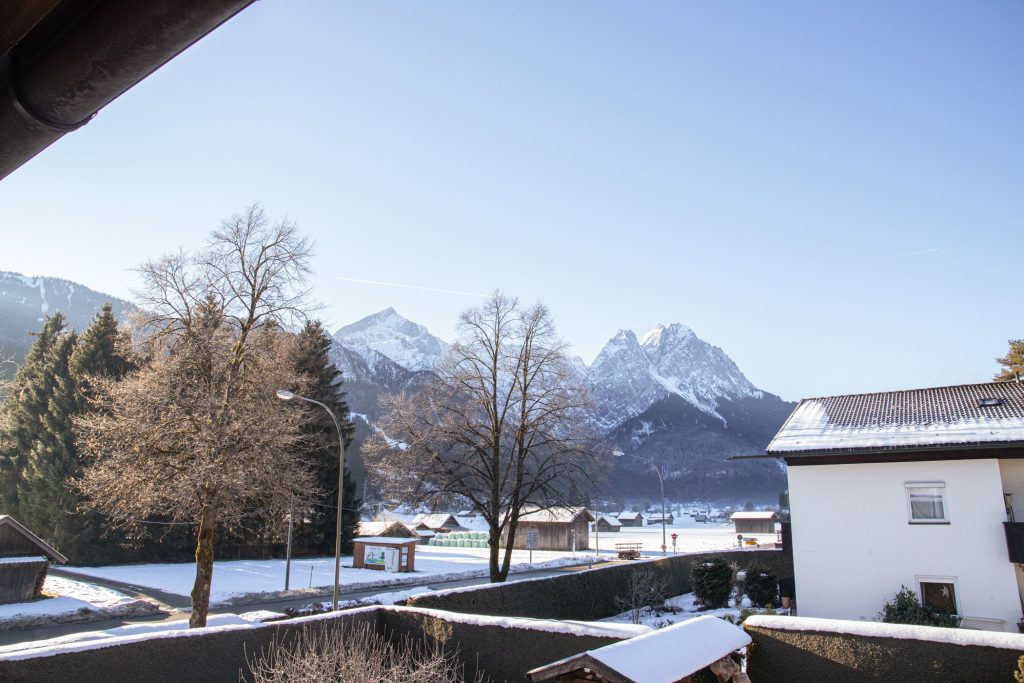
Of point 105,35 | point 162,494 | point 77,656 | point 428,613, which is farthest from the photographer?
point 162,494

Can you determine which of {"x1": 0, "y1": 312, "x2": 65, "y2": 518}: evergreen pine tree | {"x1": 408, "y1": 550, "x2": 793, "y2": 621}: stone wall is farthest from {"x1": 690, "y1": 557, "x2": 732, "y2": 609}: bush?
{"x1": 0, "y1": 312, "x2": 65, "y2": 518}: evergreen pine tree

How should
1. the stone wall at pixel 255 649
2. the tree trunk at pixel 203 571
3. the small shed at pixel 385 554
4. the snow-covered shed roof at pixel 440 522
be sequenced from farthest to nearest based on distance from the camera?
the snow-covered shed roof at pixel 440 522
the small shed at pixel 385 554
the tree trunk at pixel 203 571
the stone wall at pixel 255 649

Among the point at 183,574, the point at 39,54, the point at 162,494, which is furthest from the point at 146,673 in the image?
the point at 183,574

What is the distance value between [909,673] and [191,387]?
63.9 ft

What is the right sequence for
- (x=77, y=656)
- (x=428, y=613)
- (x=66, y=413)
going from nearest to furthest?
1. (x=77, y=656)
2. (x=428, y=613)
3. (x=66, y=413)

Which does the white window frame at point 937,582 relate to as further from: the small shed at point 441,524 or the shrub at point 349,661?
the small shed at point 441,524

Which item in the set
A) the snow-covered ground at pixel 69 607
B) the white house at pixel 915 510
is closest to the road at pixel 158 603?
the snow-covered ground at pixel 69 607

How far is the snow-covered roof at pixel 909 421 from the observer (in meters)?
20.0

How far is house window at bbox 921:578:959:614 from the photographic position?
18.9 metres

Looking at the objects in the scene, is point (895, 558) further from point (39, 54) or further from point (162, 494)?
point (39, 54)

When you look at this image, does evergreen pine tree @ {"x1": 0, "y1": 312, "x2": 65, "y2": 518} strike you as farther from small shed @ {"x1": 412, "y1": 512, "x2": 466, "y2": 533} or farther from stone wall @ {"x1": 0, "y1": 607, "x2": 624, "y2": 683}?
small shed @ {"x1": 412, "y1": 512, "x2": 466, "y2": 533}

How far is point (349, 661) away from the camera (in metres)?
10.2

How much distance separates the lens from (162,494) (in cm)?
1816

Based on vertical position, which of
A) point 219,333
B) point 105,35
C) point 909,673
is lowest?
point 909,673
